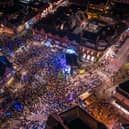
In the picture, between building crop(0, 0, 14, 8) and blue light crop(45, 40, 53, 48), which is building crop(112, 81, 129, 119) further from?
building crop(0, 0, 14, 8)

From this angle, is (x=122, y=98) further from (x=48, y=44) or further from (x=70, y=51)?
(x=48, y=44)

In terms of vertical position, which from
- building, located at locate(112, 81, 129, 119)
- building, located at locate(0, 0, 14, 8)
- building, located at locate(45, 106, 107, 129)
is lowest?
building, located at locate(112, 81, 129, 119)

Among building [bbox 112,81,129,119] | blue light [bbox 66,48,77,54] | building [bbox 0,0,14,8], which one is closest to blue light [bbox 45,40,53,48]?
blue light [bbox 66,48,77,54]

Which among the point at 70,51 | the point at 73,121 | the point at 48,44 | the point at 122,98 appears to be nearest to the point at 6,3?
the point at 48,44

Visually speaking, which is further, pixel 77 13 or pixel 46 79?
pixel 77 13

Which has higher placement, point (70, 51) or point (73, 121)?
point (73, 121)

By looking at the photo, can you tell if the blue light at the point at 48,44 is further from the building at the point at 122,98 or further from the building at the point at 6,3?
the building at the point at 122,98

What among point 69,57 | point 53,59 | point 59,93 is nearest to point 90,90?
point 59,93

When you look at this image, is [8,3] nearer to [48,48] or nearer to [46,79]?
[48,48]
